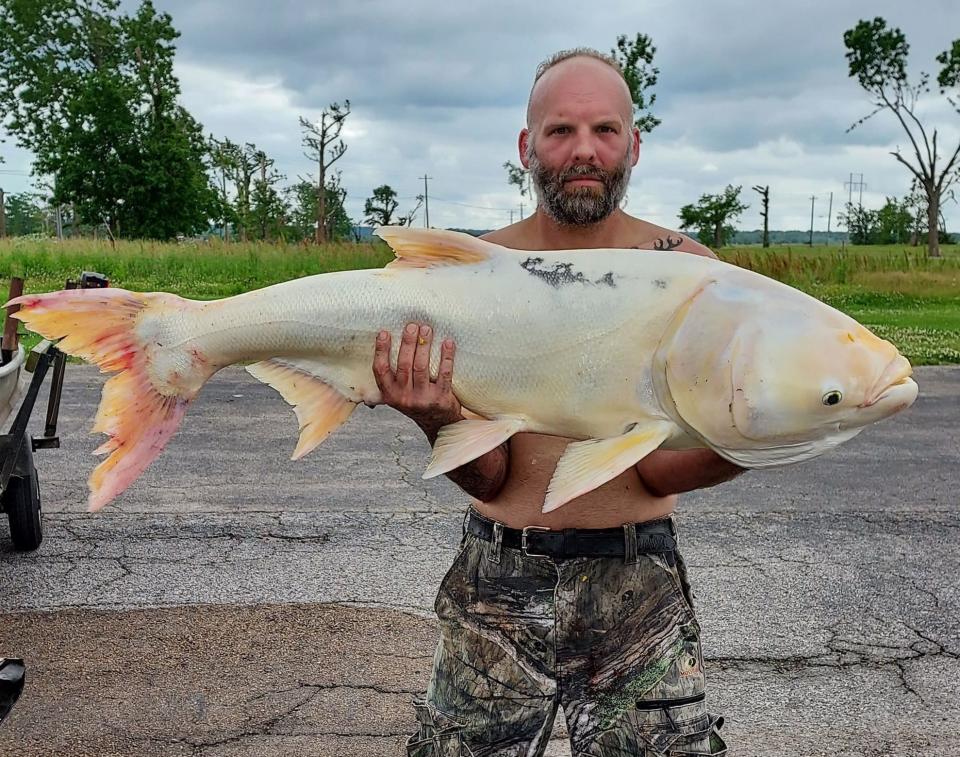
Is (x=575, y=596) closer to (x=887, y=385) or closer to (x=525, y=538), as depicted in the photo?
(x=525, y=538)

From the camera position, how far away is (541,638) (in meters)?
2.62

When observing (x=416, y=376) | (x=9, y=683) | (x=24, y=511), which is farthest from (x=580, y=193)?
(x=24, y=511)

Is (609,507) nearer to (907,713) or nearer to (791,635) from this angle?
(907,713)

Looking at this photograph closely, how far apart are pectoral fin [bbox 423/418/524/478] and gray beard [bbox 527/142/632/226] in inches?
27.5

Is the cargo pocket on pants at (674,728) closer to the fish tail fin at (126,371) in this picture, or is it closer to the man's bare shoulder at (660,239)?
the man's bare shoulder at (660,239)

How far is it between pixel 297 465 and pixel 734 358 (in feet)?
19.4

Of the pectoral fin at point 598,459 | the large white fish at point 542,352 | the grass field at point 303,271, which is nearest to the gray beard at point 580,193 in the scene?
the large white fish at point 542,352

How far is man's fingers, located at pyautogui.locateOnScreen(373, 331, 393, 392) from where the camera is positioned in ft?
7.63

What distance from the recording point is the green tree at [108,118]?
38781 mm

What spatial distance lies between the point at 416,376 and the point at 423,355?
0.17 ft

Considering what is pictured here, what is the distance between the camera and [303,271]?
62.7 ft

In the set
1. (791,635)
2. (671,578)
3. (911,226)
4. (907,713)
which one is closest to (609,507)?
(671,578)

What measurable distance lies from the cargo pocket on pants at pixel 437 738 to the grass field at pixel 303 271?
1470 cm

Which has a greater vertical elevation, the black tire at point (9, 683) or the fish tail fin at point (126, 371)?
the fish tail fin at point (126, 371)
